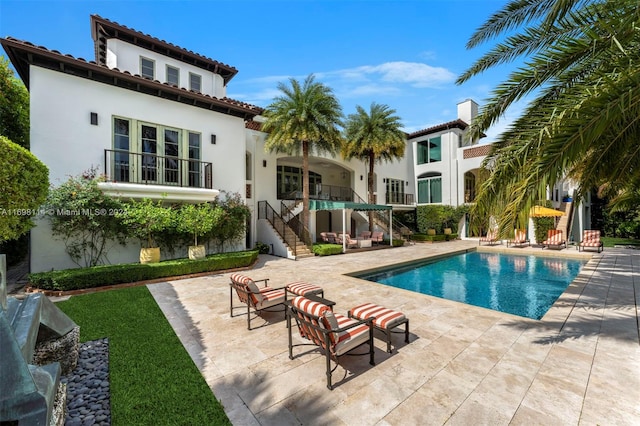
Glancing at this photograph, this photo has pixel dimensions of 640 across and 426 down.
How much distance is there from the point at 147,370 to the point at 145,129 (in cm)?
1147

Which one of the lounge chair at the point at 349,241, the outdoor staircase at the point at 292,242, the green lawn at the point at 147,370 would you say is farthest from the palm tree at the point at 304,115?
the green lawn at the point at 147,370

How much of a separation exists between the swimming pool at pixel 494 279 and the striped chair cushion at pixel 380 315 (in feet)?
15.8

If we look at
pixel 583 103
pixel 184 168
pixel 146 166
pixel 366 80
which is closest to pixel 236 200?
pixel 184 168

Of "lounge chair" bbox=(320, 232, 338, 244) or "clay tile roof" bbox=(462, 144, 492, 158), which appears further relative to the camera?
"clay tile roof" bbox=(462, 144, 492, 158)

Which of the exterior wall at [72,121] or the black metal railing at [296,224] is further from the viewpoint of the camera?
the black metal railing at [296,224]

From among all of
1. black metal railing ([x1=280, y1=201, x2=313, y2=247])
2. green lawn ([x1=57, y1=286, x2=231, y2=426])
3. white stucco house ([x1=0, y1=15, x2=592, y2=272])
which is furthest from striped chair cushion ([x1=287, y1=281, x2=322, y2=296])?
black metal railing ([x1=280, y1=201, x2=313, y2=247])

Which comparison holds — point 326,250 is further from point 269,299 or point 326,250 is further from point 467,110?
point 467,110

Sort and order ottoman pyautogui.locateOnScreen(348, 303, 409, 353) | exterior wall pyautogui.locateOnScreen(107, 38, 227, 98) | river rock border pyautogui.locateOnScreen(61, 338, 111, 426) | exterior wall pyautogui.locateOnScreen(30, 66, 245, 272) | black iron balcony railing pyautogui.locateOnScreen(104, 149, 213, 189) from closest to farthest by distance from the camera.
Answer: river rock border pyautogui.locateOnScreen(61, 338, 111, 426) < ottoman pyautogui.locateOnScreen(348, 303, 409, 353) < exterior wall pyautogui.locateOnScreen(30, 66, 245, 272) < black iron balcony railing pyautogui.locateOnScreen(104, 149, 213, 189) < exterior wall pyautogui.locateOnScreen(107, 38, 227, 98)

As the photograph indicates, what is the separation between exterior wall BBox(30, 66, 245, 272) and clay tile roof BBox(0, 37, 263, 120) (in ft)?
0.78

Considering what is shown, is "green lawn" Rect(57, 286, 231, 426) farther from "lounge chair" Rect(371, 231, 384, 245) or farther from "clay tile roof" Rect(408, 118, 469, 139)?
"clay tile roof" Rect(408, 118, 469, 139)

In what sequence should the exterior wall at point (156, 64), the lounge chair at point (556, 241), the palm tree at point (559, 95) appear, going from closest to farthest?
the palm tree at point (559, 95)
the exterior wall at point (156, 64)
the lounge chair at point (556, 241)

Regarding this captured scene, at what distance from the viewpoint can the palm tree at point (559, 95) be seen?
3783 millimetres

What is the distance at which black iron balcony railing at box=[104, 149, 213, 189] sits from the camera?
11.4 metres

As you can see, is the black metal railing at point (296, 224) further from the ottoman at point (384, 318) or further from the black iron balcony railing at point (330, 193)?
the ottoman at point (384, 318)
